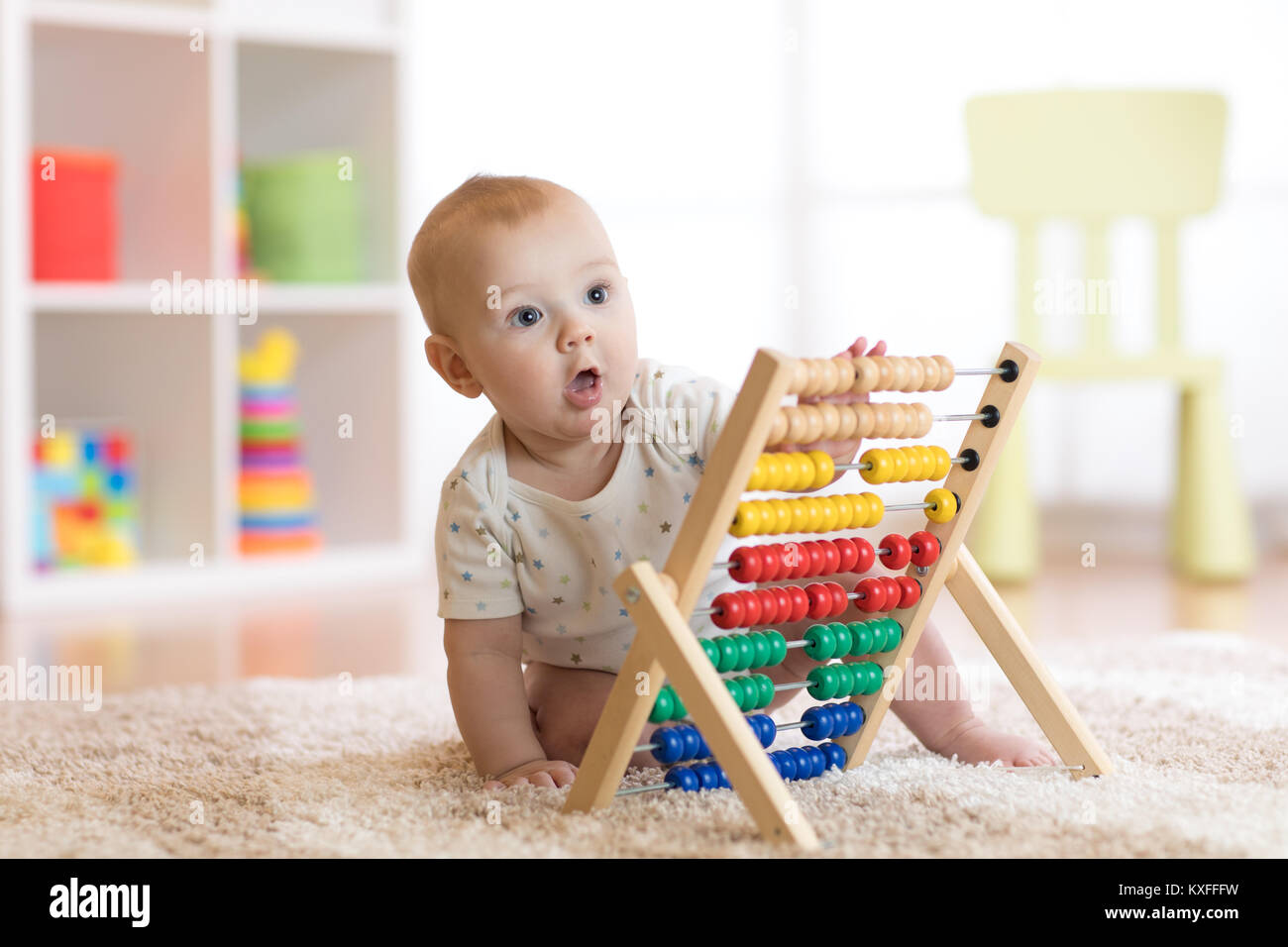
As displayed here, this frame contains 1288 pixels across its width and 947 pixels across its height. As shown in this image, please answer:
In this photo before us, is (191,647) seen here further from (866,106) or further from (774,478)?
(866,106)

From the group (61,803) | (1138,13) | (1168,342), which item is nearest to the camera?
(61,803)

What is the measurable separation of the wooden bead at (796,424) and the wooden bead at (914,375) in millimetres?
97

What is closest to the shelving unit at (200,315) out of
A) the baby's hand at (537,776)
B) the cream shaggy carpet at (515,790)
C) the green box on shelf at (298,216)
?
the green box on shelf at (298,216)

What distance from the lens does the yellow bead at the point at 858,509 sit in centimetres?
113

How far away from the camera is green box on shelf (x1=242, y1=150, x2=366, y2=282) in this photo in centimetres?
256

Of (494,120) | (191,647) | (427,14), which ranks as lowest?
(191,647)

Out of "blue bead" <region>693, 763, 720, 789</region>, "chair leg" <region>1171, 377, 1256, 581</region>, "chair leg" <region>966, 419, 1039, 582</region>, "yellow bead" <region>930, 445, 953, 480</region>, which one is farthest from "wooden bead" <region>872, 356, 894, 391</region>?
"chair leg" <region>1171, 377, 1256, 581</region>

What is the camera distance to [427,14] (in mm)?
3033

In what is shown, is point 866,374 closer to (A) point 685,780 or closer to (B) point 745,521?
(B) point 745,521

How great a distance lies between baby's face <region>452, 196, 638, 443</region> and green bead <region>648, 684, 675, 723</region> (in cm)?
24

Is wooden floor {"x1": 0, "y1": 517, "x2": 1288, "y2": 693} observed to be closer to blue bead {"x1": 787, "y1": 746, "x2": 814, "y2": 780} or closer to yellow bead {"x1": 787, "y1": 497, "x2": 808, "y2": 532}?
blue bead {"x1": 787, "y1": 746, "x2": 814, "y2": 780}

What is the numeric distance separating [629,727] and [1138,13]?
2162 mm
